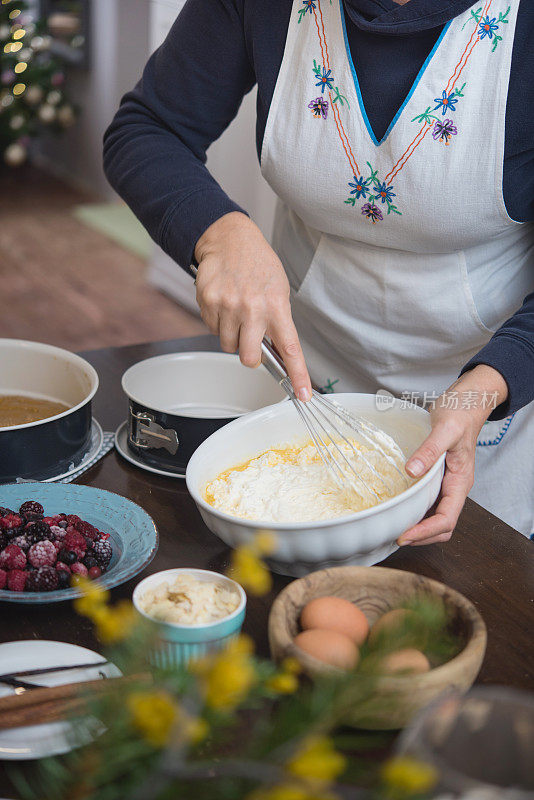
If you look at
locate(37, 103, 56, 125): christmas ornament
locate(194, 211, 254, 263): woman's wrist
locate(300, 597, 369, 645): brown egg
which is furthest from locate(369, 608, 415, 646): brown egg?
locate(37, 103, 56, 125): christmas ornament

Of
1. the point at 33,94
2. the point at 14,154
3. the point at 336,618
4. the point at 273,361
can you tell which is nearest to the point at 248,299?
the point at 273,361

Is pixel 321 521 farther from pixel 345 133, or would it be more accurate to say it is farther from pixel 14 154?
pixel 14 154

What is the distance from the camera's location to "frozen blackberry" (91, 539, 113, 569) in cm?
83

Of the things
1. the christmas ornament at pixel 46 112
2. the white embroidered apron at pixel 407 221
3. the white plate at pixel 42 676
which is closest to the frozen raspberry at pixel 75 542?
the white plate at pixel 42 676

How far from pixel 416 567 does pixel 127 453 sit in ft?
1.30

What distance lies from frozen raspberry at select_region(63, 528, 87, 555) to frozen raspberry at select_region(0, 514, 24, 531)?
51mm

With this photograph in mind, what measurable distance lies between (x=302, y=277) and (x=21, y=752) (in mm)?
849

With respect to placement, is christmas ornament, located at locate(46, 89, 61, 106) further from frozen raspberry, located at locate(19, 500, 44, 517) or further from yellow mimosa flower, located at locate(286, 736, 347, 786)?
yellow mimosa flower, located at locate(286, 736, 347, 786)

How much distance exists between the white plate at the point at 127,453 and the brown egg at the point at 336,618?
38 cm

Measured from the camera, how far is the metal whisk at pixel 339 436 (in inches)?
37.3

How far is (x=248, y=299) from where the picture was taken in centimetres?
96

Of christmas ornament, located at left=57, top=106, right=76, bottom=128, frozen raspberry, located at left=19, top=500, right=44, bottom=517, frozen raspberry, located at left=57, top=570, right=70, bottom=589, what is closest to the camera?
frozen raspberry, located at left=57, top=570, right=70, bottom=589

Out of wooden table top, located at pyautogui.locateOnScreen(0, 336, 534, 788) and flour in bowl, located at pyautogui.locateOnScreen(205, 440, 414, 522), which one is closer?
wooden table top, located at pyautogui.locateOnScreen(0, 336, 534, 788)

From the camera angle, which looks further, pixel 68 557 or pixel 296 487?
pixel 296 487
